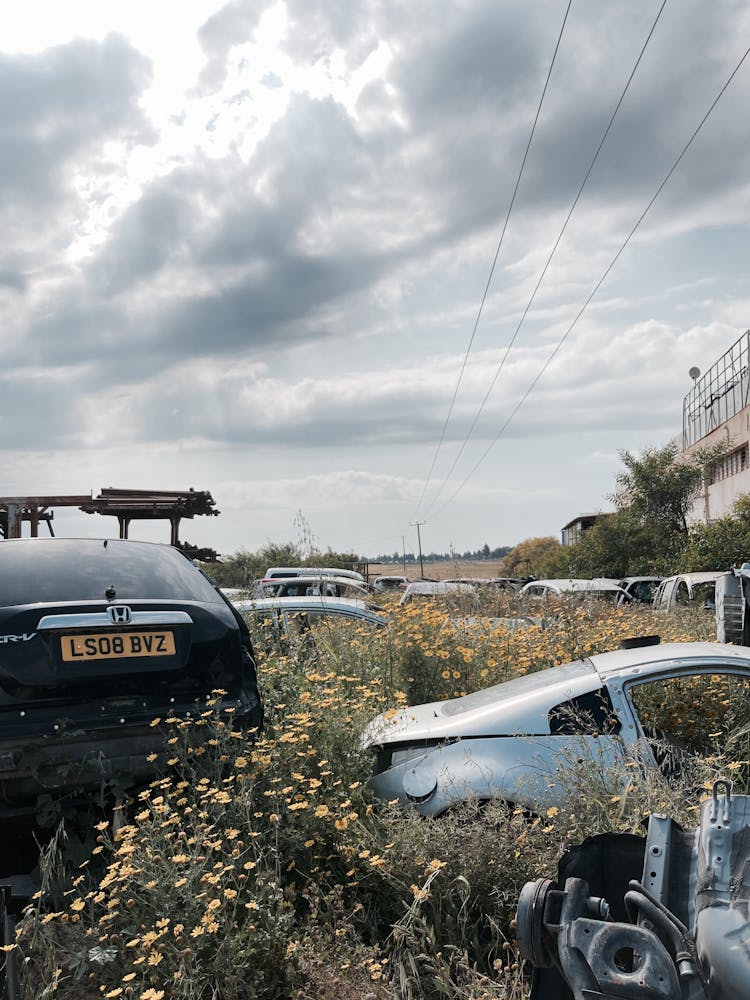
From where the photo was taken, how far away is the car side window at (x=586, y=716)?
4895mm

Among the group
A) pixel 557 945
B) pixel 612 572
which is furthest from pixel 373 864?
pixel 612 572

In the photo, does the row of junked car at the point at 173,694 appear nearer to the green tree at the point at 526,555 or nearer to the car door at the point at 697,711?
the car door at the point at 697,711

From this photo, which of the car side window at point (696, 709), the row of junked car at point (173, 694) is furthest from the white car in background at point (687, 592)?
the row of junked car at point (173, 694)

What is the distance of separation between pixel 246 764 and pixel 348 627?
463 centimetres

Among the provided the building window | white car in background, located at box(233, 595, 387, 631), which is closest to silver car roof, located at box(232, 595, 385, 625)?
white car in background, located at box(233, 595, 387, 631)

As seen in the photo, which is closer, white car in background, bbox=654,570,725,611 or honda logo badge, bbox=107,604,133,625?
honda logo badge, bbox=107,604,133,625

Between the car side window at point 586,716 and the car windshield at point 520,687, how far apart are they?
179 mm

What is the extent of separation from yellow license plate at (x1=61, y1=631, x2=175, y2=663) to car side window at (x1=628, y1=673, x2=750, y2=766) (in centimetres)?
285

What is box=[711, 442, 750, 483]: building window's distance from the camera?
34612 millimetres

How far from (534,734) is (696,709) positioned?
5.90ft

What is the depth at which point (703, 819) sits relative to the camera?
9.10ft

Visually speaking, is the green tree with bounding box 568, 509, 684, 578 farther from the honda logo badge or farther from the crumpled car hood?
the honda logo badge

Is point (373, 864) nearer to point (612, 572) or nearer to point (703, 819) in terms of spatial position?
point (703, 819)

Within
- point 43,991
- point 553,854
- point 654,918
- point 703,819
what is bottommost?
point 43,991
